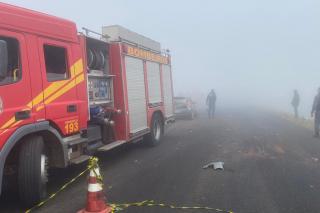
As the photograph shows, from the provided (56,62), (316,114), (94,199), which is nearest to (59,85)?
(56,62)

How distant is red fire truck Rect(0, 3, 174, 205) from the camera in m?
6.88

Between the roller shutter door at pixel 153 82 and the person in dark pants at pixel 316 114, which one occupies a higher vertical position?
the roller shutter door at pixel 153 82

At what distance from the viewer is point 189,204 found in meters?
6.98

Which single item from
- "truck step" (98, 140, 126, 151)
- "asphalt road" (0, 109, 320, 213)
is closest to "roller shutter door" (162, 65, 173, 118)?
"asphalt road" (0, 109, 320, 213)

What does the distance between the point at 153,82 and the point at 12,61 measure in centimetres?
690

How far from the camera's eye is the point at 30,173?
693 cm

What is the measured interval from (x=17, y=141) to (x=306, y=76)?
139 meters

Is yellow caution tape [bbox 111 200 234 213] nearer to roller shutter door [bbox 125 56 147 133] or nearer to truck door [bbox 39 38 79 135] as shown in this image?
truck door [bbox 39 38 79 135]

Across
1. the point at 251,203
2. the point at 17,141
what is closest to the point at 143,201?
the point at 251,203

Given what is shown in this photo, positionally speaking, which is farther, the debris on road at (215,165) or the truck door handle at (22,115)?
the debris on road at (215,165)

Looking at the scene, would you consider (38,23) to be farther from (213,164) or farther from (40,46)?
(213,164)

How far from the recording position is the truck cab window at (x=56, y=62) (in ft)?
25.6

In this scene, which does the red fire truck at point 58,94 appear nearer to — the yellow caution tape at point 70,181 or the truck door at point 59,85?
the truck door at point 59,85

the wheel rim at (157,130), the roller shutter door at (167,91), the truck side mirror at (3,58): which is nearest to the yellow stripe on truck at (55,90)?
the truck side mirror at (3,58)
